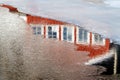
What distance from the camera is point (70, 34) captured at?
3.71m

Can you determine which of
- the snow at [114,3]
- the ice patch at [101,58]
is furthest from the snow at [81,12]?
the ice patch at [101,58]

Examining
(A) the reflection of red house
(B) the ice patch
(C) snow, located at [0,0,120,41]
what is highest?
(C) snow, located at [0,0,120,41]

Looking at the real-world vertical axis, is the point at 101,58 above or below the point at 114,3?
below

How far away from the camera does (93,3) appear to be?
390cm

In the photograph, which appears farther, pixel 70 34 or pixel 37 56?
pixel 37 56

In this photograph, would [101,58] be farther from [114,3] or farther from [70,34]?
[114,3]

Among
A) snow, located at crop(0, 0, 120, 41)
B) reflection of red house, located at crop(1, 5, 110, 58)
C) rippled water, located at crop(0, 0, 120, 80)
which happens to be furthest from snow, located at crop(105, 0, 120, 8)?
rippled water, located at crop(0, 0, 120, 80)

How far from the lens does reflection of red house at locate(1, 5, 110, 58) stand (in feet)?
12.1

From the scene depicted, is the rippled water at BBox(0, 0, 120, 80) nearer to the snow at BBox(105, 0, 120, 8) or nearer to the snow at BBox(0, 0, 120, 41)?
the snow at BBox(0, 0, 120, 41)

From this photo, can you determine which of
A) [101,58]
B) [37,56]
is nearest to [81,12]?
[101,58]

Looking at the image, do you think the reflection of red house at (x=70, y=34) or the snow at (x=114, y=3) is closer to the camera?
the reflection of red house at (x=70, y=34)

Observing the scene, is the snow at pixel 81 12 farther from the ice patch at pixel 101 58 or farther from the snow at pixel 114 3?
the ice patch at pixel 101 58

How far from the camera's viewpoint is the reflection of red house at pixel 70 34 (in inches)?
145

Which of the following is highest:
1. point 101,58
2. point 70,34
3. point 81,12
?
point 81,12
